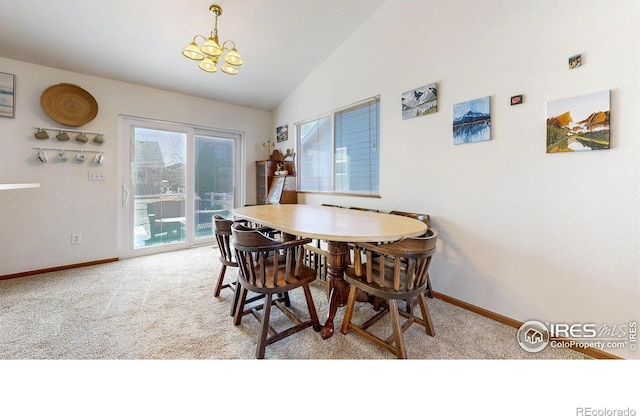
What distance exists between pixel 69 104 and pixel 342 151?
3.43 metres

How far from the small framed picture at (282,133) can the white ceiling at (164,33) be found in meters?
1.02

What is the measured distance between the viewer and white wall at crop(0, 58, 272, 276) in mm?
2822

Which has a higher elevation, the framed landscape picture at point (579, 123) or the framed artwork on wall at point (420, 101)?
the framed artwork on wall at point (420, 101)

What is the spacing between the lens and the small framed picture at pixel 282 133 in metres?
4.49

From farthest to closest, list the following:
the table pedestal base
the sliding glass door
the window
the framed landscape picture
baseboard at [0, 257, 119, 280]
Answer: the sliding glass door → the window → baseboard at [0, 257, 119, 280] → the table pedestal base → the framed landscape picture

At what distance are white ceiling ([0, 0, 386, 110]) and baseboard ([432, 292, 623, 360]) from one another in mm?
3178

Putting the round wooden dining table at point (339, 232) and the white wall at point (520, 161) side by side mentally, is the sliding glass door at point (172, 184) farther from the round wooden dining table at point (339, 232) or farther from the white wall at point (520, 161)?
the white wall at point (520, 161)

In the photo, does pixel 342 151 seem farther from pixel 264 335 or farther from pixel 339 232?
pixel 264 335

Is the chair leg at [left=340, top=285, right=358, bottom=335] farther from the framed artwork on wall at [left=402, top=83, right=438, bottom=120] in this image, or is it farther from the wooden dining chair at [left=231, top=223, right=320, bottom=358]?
the framed artwork on wall at [left=402, top=83, right=438, bottom=120]

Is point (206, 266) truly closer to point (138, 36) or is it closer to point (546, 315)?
point (138, 36)

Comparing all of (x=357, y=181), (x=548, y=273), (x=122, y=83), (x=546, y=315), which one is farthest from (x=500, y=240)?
(x=122, y=83)

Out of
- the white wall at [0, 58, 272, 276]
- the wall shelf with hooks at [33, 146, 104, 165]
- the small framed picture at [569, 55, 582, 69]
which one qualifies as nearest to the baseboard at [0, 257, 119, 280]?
the white wall at [0, 58, 272, 276]

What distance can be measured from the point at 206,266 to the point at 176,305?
3.53 ft

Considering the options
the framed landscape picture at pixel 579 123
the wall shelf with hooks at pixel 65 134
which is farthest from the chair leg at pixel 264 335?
the wall shelf with hooks at pixel 65 134
